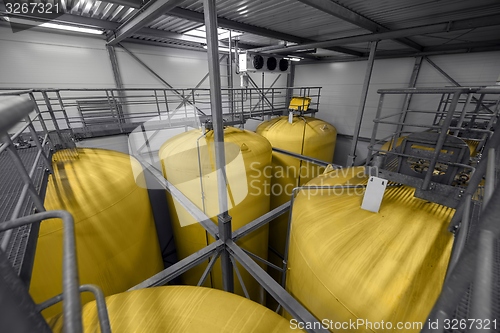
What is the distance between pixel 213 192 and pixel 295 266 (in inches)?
63.5

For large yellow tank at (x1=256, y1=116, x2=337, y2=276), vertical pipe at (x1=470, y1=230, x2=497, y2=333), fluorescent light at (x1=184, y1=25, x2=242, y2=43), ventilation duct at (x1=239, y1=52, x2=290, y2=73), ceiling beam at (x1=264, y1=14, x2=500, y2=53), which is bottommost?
large yellow tank at (x1=256, y1=116, x2=337, y2=276)

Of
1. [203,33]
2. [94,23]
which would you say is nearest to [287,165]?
[203,33]

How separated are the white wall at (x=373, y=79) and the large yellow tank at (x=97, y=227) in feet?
29.0

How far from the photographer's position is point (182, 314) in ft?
4.64

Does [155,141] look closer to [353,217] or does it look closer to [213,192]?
[213,192]

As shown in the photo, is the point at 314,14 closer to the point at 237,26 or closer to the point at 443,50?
the point at 237,26

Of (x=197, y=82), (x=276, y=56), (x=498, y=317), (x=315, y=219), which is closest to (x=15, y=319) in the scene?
(x=498, y=317)

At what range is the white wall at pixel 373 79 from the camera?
6.25 metres

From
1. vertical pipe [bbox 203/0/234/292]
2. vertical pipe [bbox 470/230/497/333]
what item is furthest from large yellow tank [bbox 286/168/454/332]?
vertical pipe [bbox 470/230/497/333]

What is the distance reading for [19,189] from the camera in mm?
1865

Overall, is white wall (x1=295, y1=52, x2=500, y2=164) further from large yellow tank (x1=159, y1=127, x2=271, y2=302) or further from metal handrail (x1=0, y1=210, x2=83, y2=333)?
metal handrail (x1=0, y1=210, x2=83, y2=333)

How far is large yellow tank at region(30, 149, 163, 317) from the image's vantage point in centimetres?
196

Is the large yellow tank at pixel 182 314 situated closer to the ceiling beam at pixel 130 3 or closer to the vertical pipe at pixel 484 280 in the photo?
the vertical pipe at pixel 484 280

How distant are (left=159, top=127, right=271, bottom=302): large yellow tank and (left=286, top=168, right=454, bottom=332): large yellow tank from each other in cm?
140
